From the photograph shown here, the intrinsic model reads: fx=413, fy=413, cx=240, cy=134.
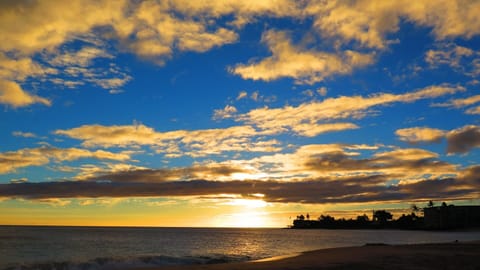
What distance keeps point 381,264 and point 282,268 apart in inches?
262

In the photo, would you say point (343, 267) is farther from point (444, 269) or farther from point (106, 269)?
point (106, 269)

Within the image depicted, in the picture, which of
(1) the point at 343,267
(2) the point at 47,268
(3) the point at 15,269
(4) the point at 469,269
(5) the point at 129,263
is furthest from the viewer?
(5) the point at 129,263

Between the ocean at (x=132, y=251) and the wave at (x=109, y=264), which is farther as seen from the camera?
the ocean at (x=132, y=251)

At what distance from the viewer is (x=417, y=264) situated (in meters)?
27.0

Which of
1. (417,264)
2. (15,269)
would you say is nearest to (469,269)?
(417,264)

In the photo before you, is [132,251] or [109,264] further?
[132,251]

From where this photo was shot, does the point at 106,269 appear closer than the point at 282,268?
No

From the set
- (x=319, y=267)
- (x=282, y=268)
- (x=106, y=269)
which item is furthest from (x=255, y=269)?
(x=106, y=269)

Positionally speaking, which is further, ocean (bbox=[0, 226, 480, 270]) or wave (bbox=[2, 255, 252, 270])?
ocean (bbox=[0, 226, 480, 270])

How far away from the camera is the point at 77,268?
36000 millimetres

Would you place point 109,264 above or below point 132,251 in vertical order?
above

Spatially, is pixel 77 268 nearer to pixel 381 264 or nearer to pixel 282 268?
pixel 282 268

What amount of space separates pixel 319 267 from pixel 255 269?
4.03m

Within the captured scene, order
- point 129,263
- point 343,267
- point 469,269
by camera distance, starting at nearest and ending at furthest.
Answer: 1. point 469,269
2. point 343,267
3. point 129,263
